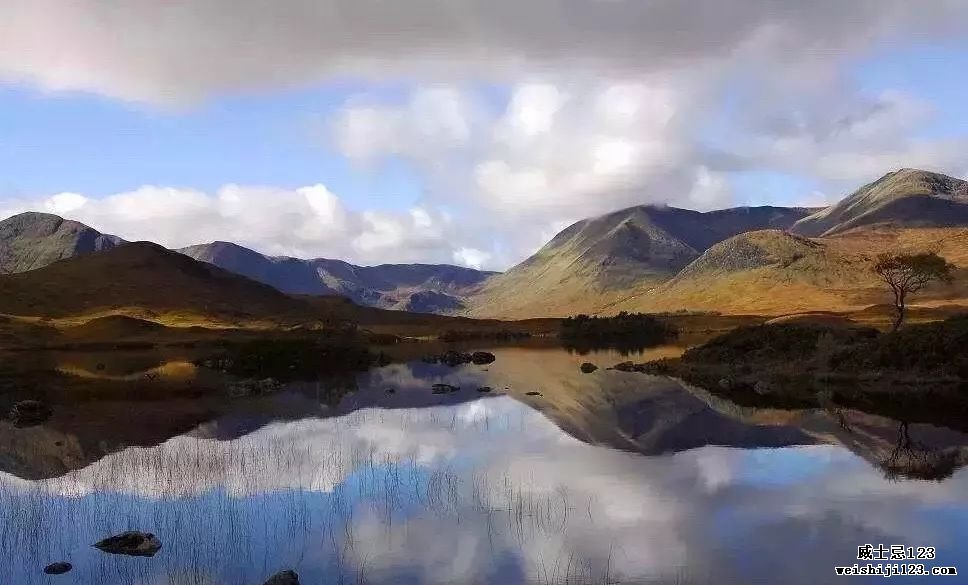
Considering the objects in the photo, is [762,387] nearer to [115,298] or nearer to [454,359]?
[454,359]

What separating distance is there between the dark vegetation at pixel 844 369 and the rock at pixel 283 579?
114ft

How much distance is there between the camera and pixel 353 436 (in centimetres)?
3706

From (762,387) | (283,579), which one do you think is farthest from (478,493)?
(762,387)

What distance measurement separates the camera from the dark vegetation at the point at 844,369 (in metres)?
45.1

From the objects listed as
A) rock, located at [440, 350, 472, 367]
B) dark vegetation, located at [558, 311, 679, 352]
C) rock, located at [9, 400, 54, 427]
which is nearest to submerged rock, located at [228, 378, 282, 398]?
rock, located at [9, 400, 54, 427]

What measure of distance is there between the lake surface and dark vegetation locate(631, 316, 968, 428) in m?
5.91

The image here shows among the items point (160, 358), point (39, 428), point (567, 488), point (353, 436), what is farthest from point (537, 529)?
point (160, 358)

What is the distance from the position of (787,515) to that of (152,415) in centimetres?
3674

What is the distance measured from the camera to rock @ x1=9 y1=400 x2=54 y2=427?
133ft

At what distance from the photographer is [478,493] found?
24.8 m

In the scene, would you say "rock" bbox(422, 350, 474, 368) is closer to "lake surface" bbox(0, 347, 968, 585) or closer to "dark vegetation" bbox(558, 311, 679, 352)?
"lake surface" bbox(0, 347, 968, 585)

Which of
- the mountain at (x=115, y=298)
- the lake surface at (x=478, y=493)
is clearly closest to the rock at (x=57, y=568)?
the lake surface at (x=478, y=493)

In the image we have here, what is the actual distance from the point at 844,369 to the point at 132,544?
174 feet

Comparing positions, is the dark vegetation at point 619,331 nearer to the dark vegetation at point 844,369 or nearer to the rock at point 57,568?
the dark vegetation at point 844,369
